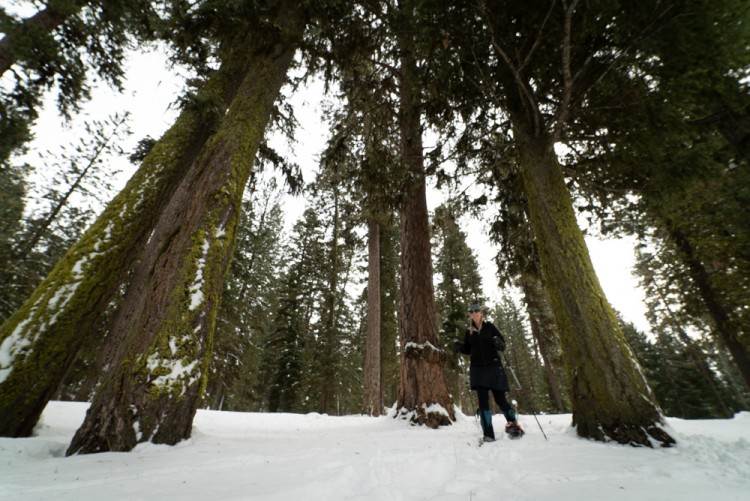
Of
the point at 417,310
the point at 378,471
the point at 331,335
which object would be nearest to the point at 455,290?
the point at 331,335

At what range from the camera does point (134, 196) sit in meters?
4.86

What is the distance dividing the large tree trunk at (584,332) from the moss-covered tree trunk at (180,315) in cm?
472

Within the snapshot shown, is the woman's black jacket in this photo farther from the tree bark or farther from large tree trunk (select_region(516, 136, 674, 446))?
the tree bark

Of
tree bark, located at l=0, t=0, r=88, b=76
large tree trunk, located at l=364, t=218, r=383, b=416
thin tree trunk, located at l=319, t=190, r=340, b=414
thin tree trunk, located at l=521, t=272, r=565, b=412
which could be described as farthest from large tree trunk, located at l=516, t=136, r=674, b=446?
thin tree trunk, located at l=319, t=190, r=340, b=414

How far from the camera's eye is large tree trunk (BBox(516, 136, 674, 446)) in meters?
3.47

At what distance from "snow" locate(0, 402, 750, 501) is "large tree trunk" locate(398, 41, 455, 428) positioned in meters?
2.14

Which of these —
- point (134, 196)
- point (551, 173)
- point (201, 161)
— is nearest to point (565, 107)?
point (551, 173)

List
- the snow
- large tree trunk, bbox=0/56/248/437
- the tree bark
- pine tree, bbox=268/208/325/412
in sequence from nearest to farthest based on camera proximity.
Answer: the snow, large tree trunk, bbox=0/56/248/437, the tree bark, pine tree, bbox=268/208/325/412

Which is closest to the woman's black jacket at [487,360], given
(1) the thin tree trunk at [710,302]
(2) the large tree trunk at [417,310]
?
(2) the large tree trunk at [417,310]

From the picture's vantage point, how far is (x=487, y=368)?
4.65 meters

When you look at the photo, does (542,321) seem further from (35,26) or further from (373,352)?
(35,26)

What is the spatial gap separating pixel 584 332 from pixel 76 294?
686cm

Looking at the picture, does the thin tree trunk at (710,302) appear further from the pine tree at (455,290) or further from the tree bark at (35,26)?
the tree bark at (35,26)

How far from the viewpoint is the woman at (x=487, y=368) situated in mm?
4383
